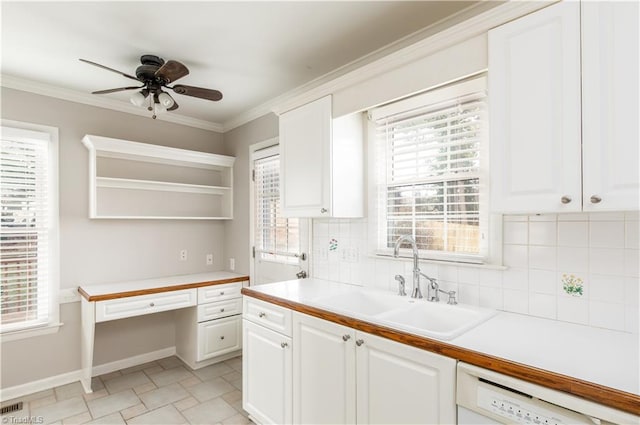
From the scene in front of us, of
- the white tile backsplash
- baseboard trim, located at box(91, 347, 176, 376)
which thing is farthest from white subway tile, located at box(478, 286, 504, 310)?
baseboard trim, located at box(91, 347, 176, 376)

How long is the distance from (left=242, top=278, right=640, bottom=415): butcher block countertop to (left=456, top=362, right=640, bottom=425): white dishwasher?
0.02 metres

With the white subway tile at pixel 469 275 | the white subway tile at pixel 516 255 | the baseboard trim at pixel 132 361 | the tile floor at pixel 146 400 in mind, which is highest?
the white subway tile at pixel 516 255

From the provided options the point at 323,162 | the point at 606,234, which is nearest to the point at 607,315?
the point at 606,234

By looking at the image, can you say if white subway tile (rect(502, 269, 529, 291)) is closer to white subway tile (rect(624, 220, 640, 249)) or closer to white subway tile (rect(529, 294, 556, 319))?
white subway tile (rect(529, 294, 556, 319))

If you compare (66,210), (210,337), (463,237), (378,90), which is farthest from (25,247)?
(463,237)

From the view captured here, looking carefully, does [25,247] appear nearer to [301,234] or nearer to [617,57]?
[301,234]

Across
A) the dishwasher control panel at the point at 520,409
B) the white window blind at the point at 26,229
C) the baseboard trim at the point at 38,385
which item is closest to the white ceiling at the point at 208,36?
the white window blind at the point at 26,229

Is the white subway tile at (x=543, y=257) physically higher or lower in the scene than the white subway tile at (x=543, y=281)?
higher

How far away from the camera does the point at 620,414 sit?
3.10 feet

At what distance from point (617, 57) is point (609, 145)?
0.30 metres

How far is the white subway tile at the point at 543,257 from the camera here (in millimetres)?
1603

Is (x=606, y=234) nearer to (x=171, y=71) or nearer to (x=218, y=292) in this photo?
(x=171, y=71)

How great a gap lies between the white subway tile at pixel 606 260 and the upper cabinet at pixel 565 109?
1.24 ft

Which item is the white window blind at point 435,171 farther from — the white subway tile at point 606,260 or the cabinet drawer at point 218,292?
the cabinet drawer at point 218,292
